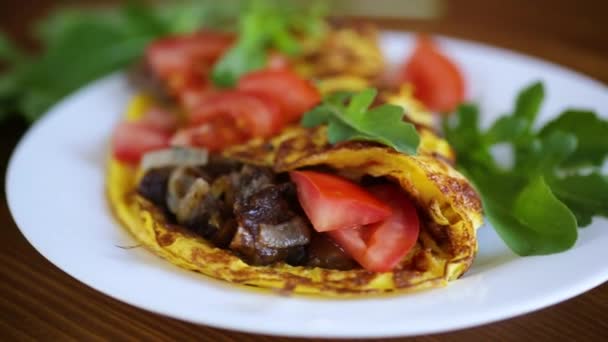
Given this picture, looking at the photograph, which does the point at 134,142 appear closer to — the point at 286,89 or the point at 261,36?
the point at 286,89

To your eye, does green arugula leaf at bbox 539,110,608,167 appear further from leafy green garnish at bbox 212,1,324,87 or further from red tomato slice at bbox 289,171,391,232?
leafy green garnish at bbox 212,1,324,87

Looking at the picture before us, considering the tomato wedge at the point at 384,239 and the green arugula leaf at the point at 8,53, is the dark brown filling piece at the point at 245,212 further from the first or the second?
the green arugula leaf at the point at 8,53

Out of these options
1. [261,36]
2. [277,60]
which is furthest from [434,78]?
[261,36]

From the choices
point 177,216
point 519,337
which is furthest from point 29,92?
point 519,337

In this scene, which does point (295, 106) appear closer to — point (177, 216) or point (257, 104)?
point (257, 104)

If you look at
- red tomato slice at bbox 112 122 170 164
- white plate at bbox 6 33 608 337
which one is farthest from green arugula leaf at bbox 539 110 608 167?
red tomato slice at bbox 112 122 170 164
